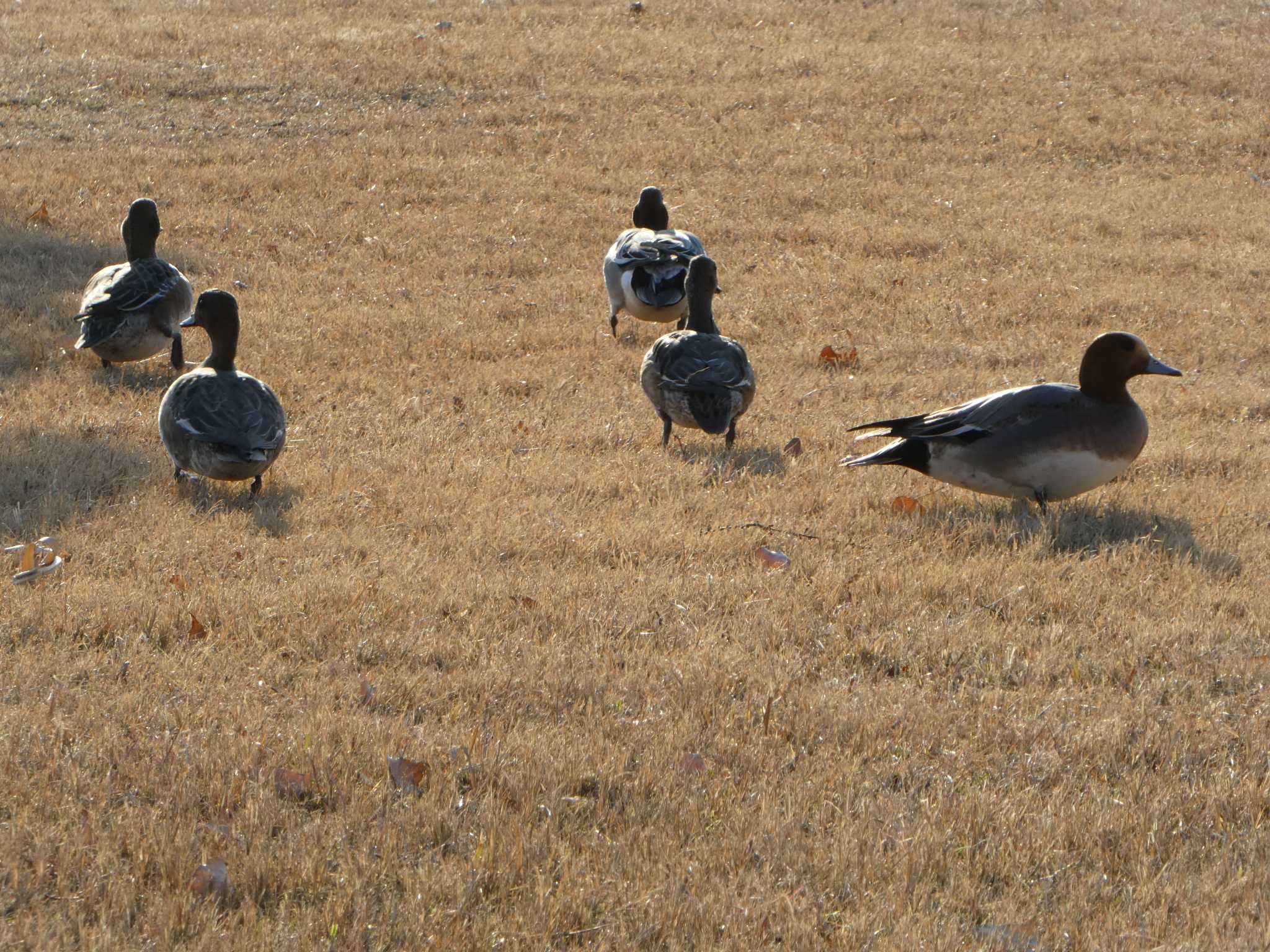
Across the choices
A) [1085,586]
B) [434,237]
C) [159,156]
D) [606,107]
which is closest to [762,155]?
[606,107]

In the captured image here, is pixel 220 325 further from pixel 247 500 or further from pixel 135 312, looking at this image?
pixel 135 312

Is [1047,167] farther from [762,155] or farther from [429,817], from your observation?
[429,817]

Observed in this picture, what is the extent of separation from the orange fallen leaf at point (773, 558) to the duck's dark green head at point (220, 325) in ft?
11.1

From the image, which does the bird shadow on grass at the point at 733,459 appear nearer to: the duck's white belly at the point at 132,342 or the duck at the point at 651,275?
the duck at the point at 651,275

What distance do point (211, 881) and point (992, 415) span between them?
4.87 meters

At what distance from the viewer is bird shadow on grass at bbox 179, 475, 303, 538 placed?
22.8 ft

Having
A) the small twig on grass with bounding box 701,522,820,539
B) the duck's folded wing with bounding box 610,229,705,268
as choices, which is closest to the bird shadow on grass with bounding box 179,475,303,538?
the small twig on grass with bounding box 701,522,820,539

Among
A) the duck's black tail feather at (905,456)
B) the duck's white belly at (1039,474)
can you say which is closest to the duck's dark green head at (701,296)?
the duck's black tail feather at (905,456)

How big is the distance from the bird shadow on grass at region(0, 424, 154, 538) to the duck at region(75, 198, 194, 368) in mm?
1485

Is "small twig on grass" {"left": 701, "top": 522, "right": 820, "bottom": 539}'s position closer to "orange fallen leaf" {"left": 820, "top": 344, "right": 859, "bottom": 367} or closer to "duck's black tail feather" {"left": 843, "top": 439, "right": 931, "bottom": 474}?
"duck's black tail feather" {"left": 843, "top": 439, "right": 931, "bottom": 474}

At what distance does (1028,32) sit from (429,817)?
2451 cm

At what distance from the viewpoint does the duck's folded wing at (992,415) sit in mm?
7227

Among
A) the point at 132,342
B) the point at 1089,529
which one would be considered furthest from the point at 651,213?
the point at 1089,529

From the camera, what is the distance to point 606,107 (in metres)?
21.2
